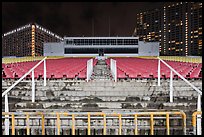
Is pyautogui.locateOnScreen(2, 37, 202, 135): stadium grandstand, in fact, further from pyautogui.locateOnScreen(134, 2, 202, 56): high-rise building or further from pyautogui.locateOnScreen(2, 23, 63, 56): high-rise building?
pyautogui.locateOnScreen(2, 23, 63, 56): high-rise building

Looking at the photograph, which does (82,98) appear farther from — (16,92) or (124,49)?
(124,49)

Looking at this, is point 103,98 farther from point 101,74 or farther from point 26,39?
point 26,39

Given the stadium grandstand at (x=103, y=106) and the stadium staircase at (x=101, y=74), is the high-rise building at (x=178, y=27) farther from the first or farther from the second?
the stadium grandstand at (x=103, y=106)

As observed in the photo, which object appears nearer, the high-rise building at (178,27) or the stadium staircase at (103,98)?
the stadium staircase at (103,98)

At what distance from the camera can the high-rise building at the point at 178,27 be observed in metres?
132

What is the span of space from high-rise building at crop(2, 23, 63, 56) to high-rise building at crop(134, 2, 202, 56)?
7971cm

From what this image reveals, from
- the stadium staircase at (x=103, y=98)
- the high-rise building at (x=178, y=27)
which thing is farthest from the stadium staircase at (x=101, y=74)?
the high-rise building at (x=178, y=27)

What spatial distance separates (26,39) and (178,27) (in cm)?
12031

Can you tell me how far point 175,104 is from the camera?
6.03 meters

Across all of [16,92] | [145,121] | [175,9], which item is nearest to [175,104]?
[145,121]

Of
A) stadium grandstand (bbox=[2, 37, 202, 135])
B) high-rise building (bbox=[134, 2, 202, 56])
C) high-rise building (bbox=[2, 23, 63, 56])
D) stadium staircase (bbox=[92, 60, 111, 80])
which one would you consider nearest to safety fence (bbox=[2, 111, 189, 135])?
stadium grandstand (bbox=[2, 37, 202, 135])

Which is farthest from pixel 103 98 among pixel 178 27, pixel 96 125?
pixel 178 27

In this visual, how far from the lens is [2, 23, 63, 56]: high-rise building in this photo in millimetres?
161250

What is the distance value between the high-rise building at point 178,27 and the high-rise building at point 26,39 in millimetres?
79708
